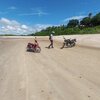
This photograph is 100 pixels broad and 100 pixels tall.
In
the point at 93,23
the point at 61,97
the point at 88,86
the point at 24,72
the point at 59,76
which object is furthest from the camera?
the point at 93,23

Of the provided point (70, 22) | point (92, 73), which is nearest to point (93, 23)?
point (70, 22)

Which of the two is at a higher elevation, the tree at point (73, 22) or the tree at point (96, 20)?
the tree at point (96, 20)

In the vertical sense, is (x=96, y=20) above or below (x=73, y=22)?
above

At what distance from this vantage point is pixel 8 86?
1123cm

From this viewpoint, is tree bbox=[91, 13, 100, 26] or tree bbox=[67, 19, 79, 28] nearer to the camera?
tree bbox=[91, 13, 100, 26]

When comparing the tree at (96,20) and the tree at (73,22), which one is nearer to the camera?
the tree at (96,20)

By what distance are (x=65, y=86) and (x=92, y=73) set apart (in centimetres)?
316

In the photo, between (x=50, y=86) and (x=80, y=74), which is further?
(x=80, y=74)

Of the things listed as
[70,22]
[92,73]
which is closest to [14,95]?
[92,73]

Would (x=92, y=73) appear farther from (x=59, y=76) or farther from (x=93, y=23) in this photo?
(x=93, y=23)

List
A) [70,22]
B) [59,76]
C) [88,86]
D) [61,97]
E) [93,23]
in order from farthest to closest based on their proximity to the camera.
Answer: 1. [70,22]
2. [93,23]
3. [59,76]
4. [88,86]
5. [61,97]

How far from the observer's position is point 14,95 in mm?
9844

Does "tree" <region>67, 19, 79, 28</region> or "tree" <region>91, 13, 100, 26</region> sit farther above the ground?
"tree" <region>91, 13, 100, 26</region>

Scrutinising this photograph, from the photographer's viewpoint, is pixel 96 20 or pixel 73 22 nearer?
pixel 96 20
